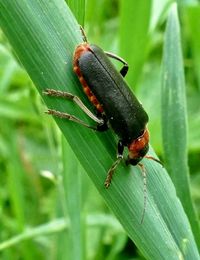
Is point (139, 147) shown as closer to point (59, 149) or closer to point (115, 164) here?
point (115, 164)

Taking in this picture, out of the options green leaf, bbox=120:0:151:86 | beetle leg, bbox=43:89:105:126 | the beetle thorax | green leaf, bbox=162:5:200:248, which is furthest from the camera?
green leaf, bbox=120:0:151:86

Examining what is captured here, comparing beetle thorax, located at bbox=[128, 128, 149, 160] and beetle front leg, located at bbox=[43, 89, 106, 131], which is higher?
beetle front leg, located at bbox=[43, 89, 106, 131]

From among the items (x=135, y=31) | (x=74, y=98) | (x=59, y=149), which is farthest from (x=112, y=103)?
(x=135, y=31)

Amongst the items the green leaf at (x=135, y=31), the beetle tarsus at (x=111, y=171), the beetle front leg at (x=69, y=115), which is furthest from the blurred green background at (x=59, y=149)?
the beetle front leg at (x=69, y=115)

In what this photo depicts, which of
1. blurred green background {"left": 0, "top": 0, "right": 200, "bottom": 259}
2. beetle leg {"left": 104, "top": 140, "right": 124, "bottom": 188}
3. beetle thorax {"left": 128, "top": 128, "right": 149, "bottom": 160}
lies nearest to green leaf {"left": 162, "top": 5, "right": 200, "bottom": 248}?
beetle thorax {"left": 128, "top": 128, "right": 149, "bottom": 160}

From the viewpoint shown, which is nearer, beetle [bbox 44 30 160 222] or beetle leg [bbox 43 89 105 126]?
beetle leg [bbox 43 89 105 126]

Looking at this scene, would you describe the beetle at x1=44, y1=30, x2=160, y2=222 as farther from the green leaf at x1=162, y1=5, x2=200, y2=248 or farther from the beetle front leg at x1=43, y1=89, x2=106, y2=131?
the green leaf at x1=162, y1=5, x2=200, y2=248

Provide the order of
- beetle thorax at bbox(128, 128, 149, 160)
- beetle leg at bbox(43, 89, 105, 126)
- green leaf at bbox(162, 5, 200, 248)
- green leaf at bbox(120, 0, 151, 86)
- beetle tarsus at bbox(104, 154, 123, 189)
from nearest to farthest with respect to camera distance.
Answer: beetle leg at bbox(43, 89, 105, 126), beetle tarsus at bbox(104, 154, 123, 189), beetle thorax at bbox(128, 128, 149, 160), green leaf at bbox(162, 5, 200, 248), green leaf at bbox(120, 0, 151, 86)

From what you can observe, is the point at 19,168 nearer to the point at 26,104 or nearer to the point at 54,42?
the point at 26,104
